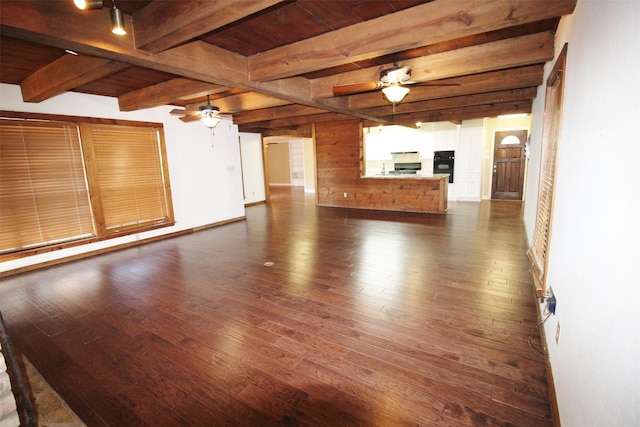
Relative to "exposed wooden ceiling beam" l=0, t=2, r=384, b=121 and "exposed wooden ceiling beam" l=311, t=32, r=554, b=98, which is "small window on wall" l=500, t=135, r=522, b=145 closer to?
"exposed wooden ceiling beam" l=311, t=32, r=554, b=98

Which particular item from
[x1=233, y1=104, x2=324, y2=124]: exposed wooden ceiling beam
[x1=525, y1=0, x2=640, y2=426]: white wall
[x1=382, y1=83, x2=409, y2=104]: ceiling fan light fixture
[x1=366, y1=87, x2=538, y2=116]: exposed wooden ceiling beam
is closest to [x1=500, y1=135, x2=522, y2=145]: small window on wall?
[x1=366, y1=87, x2=538, y2=116]: exposed wooden ceiling beam

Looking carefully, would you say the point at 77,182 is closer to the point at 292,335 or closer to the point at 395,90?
the point at 292,335

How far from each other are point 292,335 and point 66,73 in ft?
11.9

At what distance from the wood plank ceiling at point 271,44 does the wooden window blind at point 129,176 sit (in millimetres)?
739

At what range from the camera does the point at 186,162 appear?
611cm

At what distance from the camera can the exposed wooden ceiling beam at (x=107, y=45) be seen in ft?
6.18

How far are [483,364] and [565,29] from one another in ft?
8.64

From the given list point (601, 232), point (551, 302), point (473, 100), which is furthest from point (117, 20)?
point (473, 100)

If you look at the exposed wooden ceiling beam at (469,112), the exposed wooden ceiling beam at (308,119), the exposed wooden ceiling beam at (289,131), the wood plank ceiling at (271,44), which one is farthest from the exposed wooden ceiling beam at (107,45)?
the exposed wooden ceiling beam at (289,131)

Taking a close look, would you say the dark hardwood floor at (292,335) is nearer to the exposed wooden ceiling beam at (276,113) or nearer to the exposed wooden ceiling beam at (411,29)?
the exposed wooden ceiling beam at (411,29)

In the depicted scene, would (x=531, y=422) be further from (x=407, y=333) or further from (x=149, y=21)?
(x=149, y=21)

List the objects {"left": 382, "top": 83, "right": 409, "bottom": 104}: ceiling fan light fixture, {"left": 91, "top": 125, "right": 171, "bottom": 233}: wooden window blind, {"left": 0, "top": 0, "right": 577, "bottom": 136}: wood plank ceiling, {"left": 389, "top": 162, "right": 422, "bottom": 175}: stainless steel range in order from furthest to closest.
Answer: {"left": 389, "top": 162, "right": 422, "bottom": 175}: stainless steel range
{"left": 91, "top": 125, "right": 171, "bottom": 233}: wooden window blind
{"left": 382, "top": 83, "right": 409, "bottom": 104}: ceiling fan light fixture
{"left": 0, "top": 0, "right": 577, "bottom": 136}: wood plank ceiling

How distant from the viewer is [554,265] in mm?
2082

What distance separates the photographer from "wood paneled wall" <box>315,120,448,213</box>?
7.30 metres
